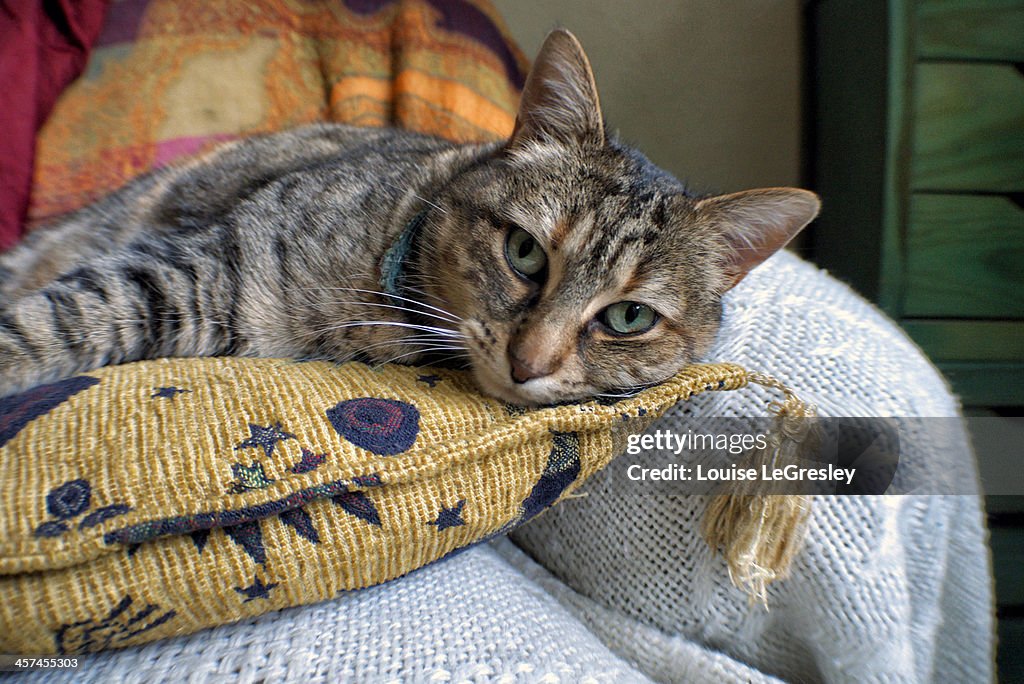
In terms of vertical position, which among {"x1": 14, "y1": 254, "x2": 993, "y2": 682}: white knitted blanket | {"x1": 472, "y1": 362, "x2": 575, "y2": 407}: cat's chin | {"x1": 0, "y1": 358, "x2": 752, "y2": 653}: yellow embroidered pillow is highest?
{"x1": 472, "y1": 362, "x2": 575, "y2": 407}: cat's chin

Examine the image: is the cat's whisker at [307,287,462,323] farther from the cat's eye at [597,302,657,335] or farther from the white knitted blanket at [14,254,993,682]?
the white knitted blanket at [14,254,993,682]

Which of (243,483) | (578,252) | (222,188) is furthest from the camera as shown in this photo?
(222,188)

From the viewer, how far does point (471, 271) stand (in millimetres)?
792

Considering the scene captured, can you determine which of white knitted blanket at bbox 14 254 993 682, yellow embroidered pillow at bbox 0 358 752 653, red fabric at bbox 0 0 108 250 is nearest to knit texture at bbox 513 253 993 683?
white knitted blanket at bbox 14 254 993 682

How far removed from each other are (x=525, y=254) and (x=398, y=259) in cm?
19

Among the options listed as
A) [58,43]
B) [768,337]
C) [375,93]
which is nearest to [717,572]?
[768,337]

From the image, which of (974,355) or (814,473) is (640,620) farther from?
(974,355)

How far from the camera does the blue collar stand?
835mm

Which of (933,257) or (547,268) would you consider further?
(933,257)

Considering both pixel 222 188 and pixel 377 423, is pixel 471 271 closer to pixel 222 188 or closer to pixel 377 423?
pixel 377 423

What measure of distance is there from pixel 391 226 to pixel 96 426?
0.49 metres

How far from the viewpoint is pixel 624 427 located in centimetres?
71

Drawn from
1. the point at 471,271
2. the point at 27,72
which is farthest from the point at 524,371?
the point at 27,72

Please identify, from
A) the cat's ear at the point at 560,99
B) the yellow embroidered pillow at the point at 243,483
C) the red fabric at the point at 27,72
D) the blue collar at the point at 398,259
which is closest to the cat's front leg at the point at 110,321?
the yellow embroidered pillow at the point at 243,483
